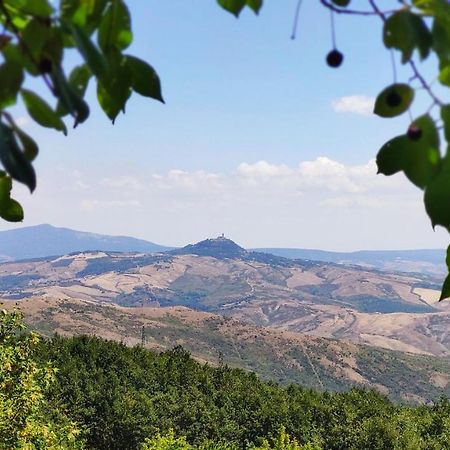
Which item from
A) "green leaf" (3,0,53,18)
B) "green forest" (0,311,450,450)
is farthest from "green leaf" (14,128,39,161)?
"green forest" (0,311,450,450)

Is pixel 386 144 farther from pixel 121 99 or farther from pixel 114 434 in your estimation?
pixel 114 434

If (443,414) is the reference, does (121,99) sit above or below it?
above

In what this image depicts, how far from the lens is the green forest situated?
139 ft

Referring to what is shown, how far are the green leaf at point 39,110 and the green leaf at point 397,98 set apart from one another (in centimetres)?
64

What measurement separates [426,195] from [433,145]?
0.30 feet

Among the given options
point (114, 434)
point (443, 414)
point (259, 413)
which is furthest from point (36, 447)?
point (443, 414)

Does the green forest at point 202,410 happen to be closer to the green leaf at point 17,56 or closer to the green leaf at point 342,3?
the green leaf at point 342,3

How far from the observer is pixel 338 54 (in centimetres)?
131

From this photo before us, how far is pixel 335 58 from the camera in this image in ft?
4.28

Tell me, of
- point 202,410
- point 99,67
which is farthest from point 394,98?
point 202,410

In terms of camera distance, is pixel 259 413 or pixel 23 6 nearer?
pixel 23 6

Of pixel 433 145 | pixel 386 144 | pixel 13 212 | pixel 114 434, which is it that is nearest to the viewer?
pixel 433 145

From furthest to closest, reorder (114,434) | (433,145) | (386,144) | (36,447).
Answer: (114,434) → (36,447) → (386,144) → (433,145)

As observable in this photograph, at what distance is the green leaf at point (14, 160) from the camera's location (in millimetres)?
884
